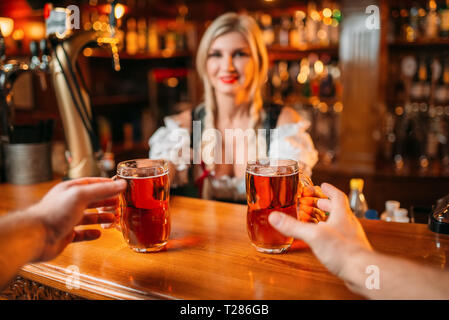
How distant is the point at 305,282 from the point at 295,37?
11.0 ft

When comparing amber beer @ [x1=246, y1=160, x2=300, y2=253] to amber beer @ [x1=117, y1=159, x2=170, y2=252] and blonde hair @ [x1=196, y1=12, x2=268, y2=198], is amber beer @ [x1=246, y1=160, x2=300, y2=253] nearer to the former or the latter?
amber beer @ [x1=117, y1=159, x2=170, y2=252]

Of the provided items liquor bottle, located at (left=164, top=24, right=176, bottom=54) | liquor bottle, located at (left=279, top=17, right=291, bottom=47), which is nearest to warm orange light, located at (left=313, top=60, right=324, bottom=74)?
liquor bottle, located at (left=279, top=17, right=291, bottom=47)

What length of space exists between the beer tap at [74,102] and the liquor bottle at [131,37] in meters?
2.65

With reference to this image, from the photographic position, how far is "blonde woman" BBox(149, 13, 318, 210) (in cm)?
172

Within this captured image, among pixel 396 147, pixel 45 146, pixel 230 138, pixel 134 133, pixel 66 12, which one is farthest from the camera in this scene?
pixel 134 133

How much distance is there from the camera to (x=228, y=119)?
193cm

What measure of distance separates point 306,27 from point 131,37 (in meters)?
1.78

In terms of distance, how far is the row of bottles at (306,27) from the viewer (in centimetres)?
353

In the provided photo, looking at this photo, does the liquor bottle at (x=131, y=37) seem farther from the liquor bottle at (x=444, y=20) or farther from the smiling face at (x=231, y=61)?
the liquor bottle at (x=444, y=20)

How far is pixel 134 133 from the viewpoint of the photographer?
13.5ft

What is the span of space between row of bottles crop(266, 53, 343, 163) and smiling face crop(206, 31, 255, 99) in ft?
6.36

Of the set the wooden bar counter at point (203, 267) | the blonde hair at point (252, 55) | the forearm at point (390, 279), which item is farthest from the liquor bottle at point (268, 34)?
the forearm at point (390, 279)

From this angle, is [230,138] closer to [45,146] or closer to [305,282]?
[45,146]

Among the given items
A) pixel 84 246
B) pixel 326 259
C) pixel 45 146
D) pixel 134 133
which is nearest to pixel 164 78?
pixel 134 133
